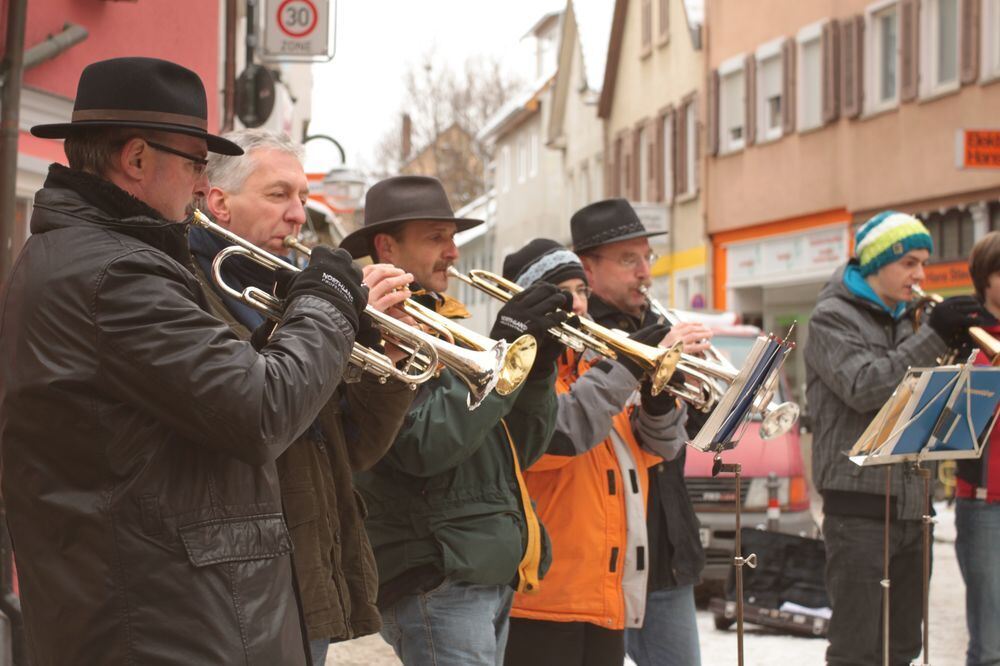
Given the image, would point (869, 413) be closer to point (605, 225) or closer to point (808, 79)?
point (605, 225)

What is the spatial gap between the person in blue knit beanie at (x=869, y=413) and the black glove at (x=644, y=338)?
807 mm

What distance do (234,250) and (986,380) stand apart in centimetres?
279

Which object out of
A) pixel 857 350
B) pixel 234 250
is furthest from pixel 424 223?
pixel 857 350

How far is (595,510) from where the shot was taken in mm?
5023

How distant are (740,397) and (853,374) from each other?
1267 mm

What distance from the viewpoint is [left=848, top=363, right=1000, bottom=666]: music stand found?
500cm

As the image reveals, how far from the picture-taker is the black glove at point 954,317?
5.68 metres

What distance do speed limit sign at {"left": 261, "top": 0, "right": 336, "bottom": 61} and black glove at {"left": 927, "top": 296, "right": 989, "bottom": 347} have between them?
8.03 metres

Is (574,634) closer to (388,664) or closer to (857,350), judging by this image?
(857,350)

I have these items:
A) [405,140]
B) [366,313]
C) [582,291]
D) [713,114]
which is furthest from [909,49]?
[405,140]

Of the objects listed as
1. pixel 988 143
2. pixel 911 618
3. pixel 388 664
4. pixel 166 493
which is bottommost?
pixel 388 664

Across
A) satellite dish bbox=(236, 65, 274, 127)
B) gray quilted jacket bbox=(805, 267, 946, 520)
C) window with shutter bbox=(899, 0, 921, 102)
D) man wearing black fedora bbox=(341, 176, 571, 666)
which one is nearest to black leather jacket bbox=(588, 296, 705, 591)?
gray quilted jacket bbox=(805, 267, 946, 520)

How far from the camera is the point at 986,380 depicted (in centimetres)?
523

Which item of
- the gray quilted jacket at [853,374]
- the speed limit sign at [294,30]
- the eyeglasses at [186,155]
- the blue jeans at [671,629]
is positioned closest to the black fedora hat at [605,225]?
the gray quilted jacket at [853,374]
